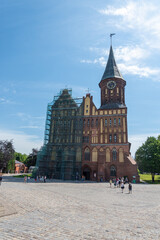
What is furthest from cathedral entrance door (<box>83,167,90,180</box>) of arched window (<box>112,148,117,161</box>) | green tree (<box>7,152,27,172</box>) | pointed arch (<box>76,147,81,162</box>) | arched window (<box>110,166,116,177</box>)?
green tree (<box>7,152,27,172</box>)

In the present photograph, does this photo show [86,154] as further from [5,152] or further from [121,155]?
[5,152]

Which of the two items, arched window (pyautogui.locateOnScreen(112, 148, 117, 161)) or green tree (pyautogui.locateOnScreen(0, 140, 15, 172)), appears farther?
green tree (pyautogui.locateOnScreen(0, 140, 15, 172))

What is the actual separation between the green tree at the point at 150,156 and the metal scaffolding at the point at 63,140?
16.5 metres

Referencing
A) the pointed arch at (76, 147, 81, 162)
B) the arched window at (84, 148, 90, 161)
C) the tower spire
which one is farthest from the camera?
the tower spire

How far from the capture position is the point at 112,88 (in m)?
50.4

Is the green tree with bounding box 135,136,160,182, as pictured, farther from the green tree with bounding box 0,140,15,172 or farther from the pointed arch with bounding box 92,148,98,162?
the green tree with bounding box 0,140,15,172

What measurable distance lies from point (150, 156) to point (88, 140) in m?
16.2

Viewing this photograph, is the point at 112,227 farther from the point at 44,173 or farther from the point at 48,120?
the point at 48,120

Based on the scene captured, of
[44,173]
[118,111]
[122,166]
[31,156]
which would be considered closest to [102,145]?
[122,166]

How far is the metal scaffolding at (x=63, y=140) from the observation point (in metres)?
41.3

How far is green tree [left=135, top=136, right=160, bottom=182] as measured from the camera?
38.8 metres

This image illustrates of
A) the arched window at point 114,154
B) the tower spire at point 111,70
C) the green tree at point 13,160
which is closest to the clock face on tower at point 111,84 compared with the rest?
the tower spire at point 111,70

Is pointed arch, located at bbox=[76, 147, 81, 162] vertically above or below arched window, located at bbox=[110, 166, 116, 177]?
above

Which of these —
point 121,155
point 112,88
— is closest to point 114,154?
point 121,155
